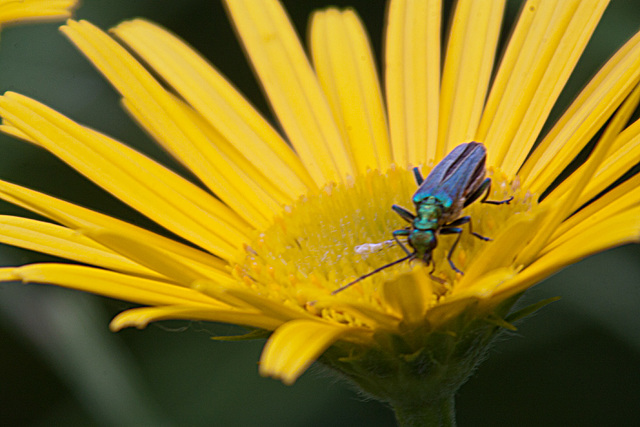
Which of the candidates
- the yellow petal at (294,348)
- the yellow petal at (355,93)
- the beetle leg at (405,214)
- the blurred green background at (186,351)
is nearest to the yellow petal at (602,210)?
the beetle leg at (405,214)

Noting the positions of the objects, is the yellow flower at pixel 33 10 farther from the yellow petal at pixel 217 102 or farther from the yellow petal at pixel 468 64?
the yellow petal at pixel 468 64

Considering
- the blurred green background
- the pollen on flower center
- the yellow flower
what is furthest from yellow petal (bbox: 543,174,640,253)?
the yellow flower

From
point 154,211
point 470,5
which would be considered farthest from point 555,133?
point 154,211

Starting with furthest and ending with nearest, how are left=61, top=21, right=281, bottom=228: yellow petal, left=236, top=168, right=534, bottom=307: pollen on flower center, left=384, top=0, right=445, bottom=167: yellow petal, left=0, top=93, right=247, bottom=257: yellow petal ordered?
left=384, top=0, right=445, bottom=167: yellow petal, left=61, top=21, right=281, bottom=228: yellow petal, left=0, top=93, right=247, bottom=257: yellow petal, left=236, top=168, right=534, bottom=307: pollen on flower center

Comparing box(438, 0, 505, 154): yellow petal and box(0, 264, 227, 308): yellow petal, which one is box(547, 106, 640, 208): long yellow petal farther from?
box(0, 264, 227, 308): yellow petal

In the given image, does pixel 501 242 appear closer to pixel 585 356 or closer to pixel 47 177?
pixel 585 356

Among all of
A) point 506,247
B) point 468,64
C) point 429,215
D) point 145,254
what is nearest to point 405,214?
point 429,215
